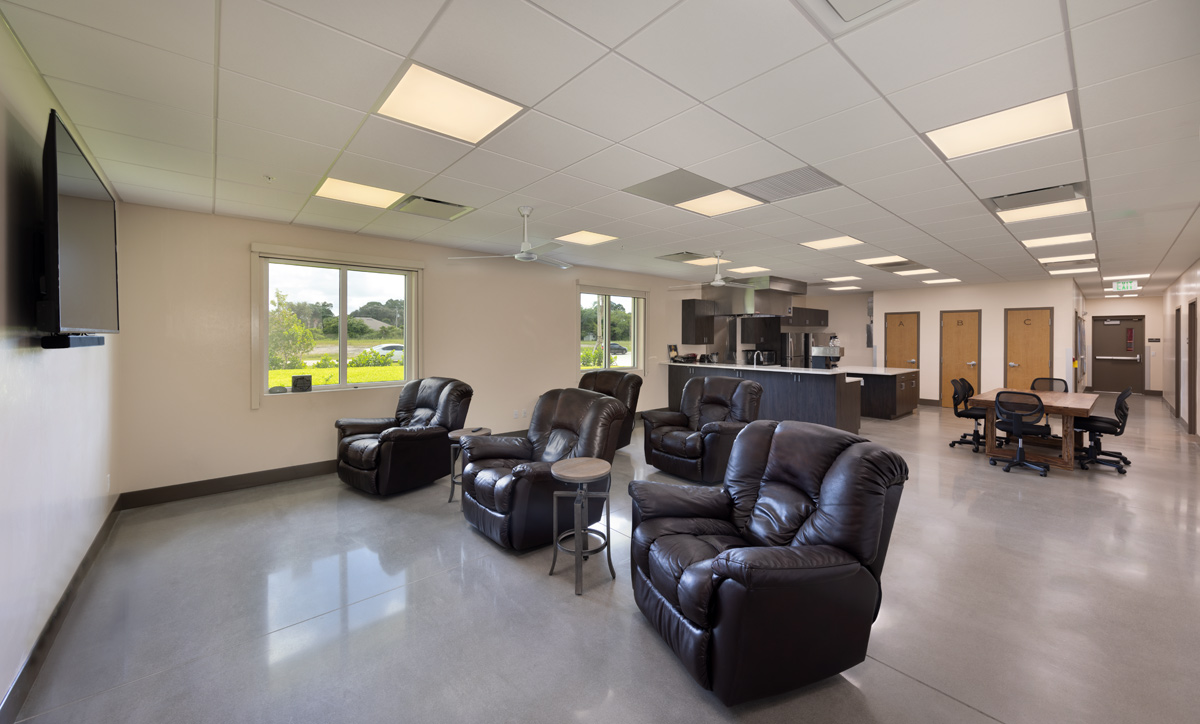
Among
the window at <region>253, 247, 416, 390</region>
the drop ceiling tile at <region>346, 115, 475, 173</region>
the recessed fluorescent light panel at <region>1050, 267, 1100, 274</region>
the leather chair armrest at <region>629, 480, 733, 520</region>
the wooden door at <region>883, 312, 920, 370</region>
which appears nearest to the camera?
the leather chair armrest at <region>629, 480, 733, 520</region>

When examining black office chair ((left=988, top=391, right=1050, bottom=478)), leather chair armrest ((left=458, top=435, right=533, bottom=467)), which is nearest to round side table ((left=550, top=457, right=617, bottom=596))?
leather chair armrest ((left=458, top=435, right=533, bottom=467))

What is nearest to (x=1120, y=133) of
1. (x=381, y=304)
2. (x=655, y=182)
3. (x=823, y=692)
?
(x=655, y=182)

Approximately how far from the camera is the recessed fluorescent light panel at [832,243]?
224 inches

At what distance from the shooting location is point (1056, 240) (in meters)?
Answer: 5.64

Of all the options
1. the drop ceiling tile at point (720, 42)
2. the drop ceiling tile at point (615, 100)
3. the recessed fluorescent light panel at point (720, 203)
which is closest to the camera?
the drop ceiling tile at point (720, 42)

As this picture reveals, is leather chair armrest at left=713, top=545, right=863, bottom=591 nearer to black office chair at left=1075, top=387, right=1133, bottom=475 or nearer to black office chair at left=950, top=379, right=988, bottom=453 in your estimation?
black office chair at left=1075, top=387, right=1133, bottom=475

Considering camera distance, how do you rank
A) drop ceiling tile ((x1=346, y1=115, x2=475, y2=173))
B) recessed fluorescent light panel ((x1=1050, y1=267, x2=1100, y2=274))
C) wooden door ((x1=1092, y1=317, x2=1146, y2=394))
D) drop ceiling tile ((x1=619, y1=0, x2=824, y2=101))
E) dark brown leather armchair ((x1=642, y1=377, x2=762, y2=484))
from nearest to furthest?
drop ceiling tile ((x1=619, y1=0, x2=824, y2=101)) → drop ceiling tile ((x1=346, y1=115, x2=475, y2=173)) → dark brown leather armchair ((x1=642, y1=377, x2=762, y2=484)) → recessed fluorescent light panel ((x1=1050, y1=267, x2=1100, y2=274)) → wooden door ((x1=1092, y1=317, x2=1146, y2=394))

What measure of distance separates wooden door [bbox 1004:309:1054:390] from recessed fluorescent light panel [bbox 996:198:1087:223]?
6.01m

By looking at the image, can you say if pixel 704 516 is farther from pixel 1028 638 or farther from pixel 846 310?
pixel 846 310

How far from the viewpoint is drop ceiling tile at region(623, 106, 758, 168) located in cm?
269

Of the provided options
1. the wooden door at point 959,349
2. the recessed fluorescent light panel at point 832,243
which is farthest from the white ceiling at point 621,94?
the wooden door at point 959,349

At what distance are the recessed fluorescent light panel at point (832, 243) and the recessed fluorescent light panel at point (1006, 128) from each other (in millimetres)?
2563

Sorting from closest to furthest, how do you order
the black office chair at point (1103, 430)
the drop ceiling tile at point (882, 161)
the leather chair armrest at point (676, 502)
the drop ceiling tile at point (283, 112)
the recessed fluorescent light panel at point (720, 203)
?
1. the drop ceiling tile at point (283, 112)
2. the leather chair armrest at point (676, 502)
3. the drop ceiling tile at point (882, 161)
4. the recessed fluorescent light panel at point (720, 203)
5. the black office chair at point (1103, 430)

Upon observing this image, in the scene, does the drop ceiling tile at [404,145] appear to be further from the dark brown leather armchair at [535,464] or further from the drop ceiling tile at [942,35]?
the drop ceiling tile at [942,35]
